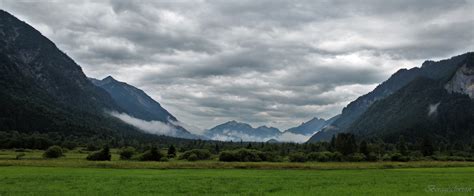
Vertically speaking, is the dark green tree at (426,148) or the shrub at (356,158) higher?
the dark green tree at (426,148)

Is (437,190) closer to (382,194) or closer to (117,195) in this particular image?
(382,194)

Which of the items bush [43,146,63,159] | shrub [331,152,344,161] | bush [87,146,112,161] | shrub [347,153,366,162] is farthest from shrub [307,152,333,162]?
bush [43,146,63,159]

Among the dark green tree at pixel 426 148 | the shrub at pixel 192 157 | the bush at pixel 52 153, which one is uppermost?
the dark green tree at pixel 426 148

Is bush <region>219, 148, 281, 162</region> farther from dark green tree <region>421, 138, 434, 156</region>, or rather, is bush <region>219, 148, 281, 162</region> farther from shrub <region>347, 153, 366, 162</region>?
dark green tree <region>421, 138, 434, 156</region>

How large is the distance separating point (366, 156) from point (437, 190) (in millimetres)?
125011

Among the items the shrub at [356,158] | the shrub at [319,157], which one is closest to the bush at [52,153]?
the shrub at [319,157]

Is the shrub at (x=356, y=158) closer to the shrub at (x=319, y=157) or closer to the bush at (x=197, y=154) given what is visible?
the shrub at (x=319, y=157)

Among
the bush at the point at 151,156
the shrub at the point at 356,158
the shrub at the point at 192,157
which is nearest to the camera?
the bush at the point at 151,156

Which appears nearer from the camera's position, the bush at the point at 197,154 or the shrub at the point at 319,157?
the bush at the point at 197,154

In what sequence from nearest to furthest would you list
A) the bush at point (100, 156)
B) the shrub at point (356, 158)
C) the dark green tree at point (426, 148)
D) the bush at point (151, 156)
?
the bush at point (100, 156)
the bush at point (151, 156)
the shrub at point (356, 158)
the dark green tree at point (426, 148)

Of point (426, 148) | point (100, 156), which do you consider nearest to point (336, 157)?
point (426, 148)

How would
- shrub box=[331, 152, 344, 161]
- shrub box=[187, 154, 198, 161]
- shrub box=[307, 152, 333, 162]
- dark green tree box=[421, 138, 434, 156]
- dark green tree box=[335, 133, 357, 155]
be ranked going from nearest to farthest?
shrub box=[187, 154, 198, 161] < shrub box=[307, 152, 333, 162] < shrub box=[331, 152, 344, 161] < dark green tree box=[335, 133, 357, 155] < dark green tree box=[421, 138, 434, 156]

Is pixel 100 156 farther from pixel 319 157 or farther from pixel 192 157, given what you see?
pixel 319 157

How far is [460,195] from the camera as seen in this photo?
37.4 meters
